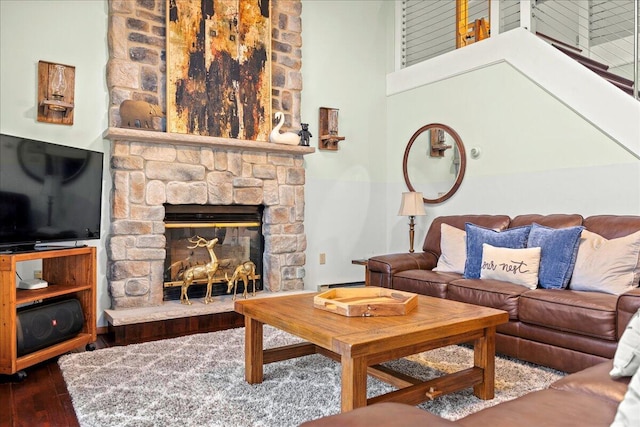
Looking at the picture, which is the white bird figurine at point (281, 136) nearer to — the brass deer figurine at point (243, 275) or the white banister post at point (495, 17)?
the brass deer figurine at point (243, 275)

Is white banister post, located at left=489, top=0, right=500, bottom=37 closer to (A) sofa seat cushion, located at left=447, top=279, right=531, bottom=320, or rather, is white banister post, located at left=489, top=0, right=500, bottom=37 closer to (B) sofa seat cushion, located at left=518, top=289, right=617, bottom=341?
(A) sofa seat cushion, located at left=447, top=279, right=531, bottom=320

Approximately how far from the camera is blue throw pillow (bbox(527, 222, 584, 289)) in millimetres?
3020

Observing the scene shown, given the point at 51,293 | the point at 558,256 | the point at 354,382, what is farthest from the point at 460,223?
the point at 51,293

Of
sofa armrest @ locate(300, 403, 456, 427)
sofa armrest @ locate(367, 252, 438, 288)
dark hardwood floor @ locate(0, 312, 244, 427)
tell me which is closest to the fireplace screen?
dark hardwood floor @ locate(0, 312, 244, 427)

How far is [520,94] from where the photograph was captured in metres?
4.12

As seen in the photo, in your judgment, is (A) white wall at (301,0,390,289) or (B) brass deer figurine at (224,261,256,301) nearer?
(B) brass deer figurine at (224,261,256,301)

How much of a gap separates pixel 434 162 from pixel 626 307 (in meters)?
2.77

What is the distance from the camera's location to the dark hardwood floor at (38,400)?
206cm

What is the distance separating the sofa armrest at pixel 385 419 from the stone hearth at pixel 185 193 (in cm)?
303

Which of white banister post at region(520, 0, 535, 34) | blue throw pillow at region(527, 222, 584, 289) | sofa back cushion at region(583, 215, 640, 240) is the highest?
white banister post at region(520, 0, 535, 34)

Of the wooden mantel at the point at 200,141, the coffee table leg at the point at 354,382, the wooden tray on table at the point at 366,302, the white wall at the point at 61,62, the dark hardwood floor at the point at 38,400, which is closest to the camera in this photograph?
the coffee table leg at the point at 354,382

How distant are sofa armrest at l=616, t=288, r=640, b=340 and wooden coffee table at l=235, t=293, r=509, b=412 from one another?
0.61 m

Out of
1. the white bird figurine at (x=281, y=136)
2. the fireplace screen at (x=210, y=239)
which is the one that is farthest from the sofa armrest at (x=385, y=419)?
the white bird figurine at (x=281, y=136)

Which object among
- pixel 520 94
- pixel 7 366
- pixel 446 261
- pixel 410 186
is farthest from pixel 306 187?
pixel 7 366
